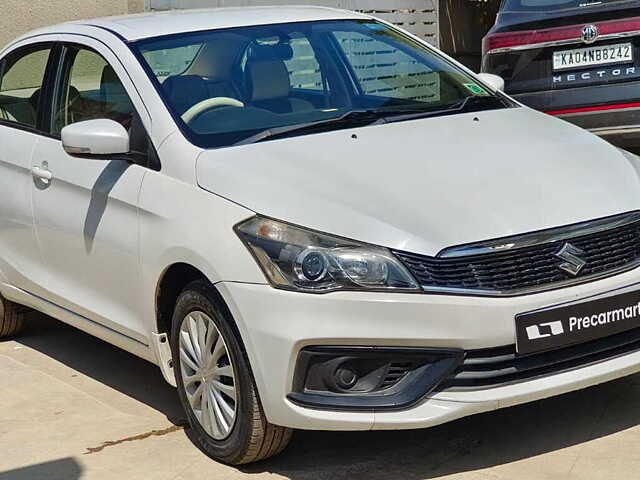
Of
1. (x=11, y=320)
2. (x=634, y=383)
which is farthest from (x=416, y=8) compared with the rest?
(x=634, y=383)

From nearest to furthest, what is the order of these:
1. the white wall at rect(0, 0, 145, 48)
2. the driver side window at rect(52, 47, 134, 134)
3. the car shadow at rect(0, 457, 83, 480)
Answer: the car shadow at rect(0, 457, 83, 480)
the driver side window at rect(52, 47, 134, 134)
the white wall at rect(0, 0, 145, 48)

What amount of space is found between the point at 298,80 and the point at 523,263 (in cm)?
169

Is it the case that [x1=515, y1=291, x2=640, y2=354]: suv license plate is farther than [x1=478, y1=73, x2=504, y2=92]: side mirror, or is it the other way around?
[x1=478, y1=73, x2=504, y2=92]: side mirror

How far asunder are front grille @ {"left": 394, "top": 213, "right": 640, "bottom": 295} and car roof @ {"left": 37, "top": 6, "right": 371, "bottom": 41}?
1.94 m

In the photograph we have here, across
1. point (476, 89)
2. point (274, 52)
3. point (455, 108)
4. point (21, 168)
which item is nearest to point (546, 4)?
point (476, 89)

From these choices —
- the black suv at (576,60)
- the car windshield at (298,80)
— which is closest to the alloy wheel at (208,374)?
the car windshield at (298,80)

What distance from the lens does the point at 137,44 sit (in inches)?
220

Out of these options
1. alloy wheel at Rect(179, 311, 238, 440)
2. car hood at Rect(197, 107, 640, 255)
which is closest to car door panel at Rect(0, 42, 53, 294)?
alloy wheel at Rect(179, 311, 238, 440)

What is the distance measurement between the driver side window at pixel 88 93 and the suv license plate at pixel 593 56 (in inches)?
120

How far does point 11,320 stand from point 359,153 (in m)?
2.68

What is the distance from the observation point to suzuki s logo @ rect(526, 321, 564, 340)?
14.2ft

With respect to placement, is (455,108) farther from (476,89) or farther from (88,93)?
(88,93)

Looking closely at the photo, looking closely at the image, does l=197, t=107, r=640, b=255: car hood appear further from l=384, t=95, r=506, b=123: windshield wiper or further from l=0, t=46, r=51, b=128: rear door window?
l=0, t=46, r=51, b=128: rear door window

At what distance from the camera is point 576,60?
7734 millimetres
